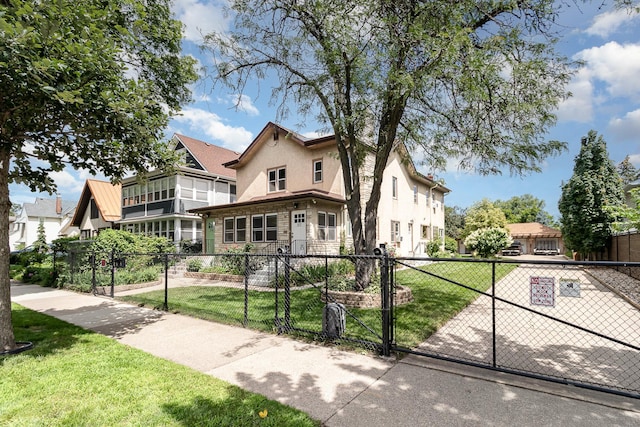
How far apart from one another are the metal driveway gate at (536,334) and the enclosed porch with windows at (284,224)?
24.2 feet

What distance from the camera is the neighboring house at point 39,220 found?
49.2 m

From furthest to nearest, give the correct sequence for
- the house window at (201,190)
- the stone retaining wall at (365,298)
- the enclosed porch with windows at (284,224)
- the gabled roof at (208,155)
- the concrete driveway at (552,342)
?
the gabled roof at (208,155), the house window at (201,190), the enclosed porch with windows at (284,224), the stone retaining wall at (365,298), the concrete driveway at (552,342)

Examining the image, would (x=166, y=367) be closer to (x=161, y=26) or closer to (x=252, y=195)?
(x=161, y=26)

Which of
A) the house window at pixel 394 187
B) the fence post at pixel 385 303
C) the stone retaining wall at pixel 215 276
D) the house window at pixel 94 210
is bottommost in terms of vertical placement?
the stone retaining wall at pixel 215 276

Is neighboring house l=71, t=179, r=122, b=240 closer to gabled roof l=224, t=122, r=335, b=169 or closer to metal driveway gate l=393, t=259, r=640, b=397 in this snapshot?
gabled roof l=224, t=122, r=335, b=169

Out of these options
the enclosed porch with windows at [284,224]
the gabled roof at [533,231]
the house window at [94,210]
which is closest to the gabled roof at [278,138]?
the enclosed porch with windows at [284,224]

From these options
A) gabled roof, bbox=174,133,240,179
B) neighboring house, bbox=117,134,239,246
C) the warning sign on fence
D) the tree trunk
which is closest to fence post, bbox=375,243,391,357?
the warning sign on fence

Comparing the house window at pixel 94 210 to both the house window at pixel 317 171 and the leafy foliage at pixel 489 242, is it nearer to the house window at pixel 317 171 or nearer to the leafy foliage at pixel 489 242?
the house window at pixel 317 171

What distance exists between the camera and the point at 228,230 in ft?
62.8

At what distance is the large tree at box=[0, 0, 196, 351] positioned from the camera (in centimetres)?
395

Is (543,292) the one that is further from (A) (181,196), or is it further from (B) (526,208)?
(B) (526,208)

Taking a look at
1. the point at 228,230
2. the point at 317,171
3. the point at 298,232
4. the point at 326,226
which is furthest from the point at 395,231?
the point at 228,230

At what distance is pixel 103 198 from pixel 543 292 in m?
32.8

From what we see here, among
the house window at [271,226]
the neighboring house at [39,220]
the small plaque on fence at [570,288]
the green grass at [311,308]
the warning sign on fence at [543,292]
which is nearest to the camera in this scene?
the small plaque on fence at [570,288]
